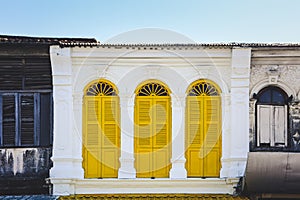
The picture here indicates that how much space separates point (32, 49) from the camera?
29.0 ft

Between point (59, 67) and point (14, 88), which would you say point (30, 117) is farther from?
point (59, 67)

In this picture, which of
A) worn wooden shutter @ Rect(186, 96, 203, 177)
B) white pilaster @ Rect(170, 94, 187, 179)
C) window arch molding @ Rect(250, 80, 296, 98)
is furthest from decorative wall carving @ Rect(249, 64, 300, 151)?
white pilaster @ Rect(170, 94, 187, 179)

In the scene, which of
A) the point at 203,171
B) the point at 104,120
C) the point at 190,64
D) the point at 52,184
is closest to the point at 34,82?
the point at 104,120

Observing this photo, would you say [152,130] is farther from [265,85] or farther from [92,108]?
[265,85]

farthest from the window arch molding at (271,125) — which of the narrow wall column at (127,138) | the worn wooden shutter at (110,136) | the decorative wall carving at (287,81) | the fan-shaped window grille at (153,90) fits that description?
the worn wooden shutter at (110,136)

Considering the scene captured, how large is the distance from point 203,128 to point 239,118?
920 mm

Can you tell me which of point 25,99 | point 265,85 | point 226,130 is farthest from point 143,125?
point 265,85

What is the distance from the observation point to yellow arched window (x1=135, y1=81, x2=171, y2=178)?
29.7ft

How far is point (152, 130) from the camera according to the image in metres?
9.05

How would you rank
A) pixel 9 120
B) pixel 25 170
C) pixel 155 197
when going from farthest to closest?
pixel 9 120, pixel 25 170, pixel 155 197

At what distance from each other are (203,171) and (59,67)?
4411mm

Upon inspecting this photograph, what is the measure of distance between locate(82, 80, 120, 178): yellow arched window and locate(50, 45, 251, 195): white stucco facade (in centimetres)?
16

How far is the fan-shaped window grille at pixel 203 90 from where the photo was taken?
9.12 metres

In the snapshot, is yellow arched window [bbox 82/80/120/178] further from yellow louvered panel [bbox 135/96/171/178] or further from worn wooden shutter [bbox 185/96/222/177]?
worn wooden shutter [bbox 185/96/222/177]
